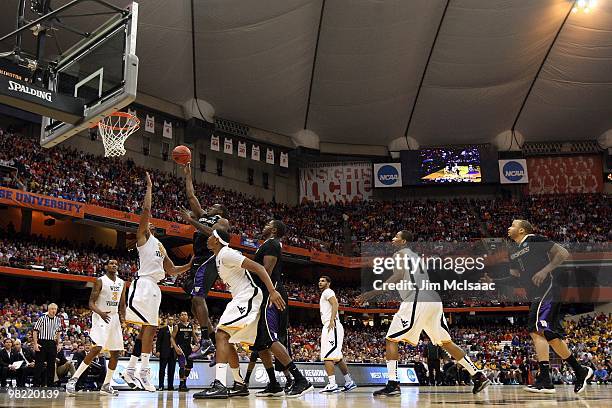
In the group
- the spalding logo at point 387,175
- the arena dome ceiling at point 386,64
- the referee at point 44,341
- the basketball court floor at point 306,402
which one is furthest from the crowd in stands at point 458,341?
the arena dome ceiling at point 386,64

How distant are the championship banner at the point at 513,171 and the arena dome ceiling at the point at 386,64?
2.04 meters

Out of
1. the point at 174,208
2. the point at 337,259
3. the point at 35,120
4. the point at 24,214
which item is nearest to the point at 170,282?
the point at 174,208

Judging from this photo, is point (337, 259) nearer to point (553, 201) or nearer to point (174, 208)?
point (174, 208)

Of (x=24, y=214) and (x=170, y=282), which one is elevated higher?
(x=24, y=214)

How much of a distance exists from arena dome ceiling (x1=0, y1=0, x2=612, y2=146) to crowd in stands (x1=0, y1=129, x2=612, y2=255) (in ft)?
14.7

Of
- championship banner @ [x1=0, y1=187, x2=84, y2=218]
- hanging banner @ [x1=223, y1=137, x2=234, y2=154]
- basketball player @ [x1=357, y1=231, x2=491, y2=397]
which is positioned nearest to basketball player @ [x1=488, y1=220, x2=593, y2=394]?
basketball player @ [x1=357, y1=231, x2=491, y2=397]

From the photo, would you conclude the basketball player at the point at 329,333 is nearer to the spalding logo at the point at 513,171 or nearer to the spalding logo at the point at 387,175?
the spalding logo at the point at 387,175

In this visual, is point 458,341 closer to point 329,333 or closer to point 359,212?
point 359,212

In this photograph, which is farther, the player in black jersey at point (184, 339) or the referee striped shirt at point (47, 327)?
the player in black jersey at point (184, 339)

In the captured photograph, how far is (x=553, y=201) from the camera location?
4009 centimetres

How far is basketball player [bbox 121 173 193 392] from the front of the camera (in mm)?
8070

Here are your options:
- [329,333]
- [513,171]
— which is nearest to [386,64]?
[513,171]

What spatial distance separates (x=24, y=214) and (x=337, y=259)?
17193mm

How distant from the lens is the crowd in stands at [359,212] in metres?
29.6
